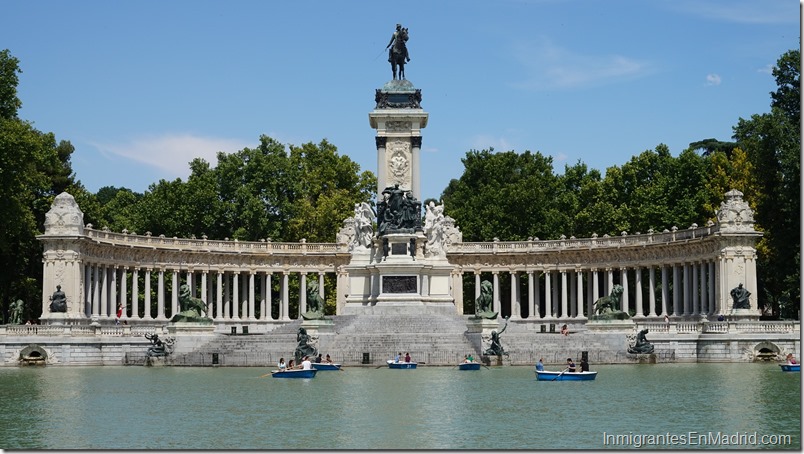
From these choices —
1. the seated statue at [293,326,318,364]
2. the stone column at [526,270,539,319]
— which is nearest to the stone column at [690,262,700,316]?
the stone column at [526,270,539,319]

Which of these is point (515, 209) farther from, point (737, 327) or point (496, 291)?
point (737, 327)

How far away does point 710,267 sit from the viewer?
78.8 meters

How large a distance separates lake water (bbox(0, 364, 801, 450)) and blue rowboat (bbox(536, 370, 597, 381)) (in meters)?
0.51

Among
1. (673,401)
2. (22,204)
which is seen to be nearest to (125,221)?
(22,204)

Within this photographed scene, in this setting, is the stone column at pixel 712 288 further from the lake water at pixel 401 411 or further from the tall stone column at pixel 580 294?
the lake water at pixel 401 411

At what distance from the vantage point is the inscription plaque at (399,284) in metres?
77.1

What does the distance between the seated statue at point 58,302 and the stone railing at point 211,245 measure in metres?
7.65

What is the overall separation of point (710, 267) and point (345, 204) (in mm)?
38776

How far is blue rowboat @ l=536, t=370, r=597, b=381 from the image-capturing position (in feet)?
161

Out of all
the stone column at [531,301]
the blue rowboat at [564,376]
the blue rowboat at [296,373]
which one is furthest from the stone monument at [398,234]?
the blue rowboat at [564,376]

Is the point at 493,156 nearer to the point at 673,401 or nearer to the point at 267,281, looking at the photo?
the point at 267,281

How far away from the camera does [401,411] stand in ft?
123

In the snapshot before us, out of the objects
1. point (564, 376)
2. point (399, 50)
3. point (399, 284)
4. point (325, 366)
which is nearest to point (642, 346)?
point (564, 376)

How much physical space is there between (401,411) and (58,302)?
39.9 m
